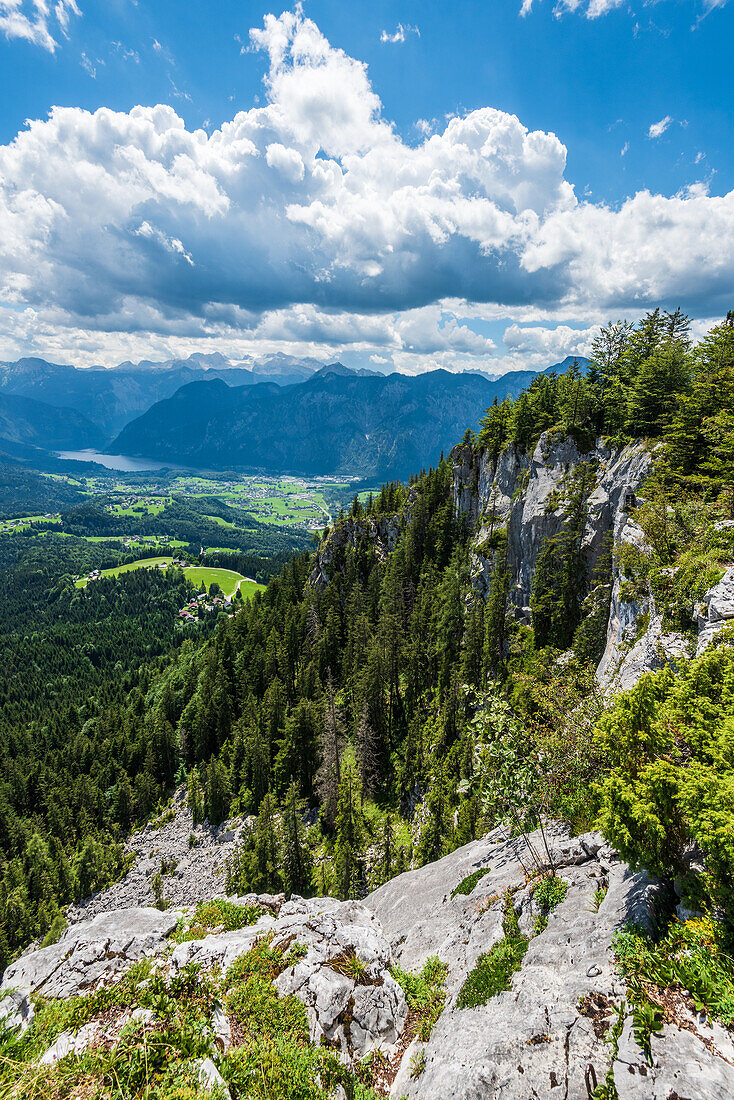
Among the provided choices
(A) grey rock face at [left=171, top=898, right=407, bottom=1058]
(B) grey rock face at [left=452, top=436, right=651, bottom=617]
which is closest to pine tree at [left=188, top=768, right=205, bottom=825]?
(A) grey rock face at [left=171, top=898, right=407, bottom=1058]

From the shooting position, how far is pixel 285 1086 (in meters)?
11.8

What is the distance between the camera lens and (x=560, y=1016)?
10562 millimetres

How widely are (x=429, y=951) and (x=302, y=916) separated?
293 inches

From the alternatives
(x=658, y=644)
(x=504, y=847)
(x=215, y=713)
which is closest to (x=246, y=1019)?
(x=504, y=847)

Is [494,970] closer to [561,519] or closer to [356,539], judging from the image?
[561,519]

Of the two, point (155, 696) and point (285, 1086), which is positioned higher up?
point (285, 1086)

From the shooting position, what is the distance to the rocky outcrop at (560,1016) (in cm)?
779

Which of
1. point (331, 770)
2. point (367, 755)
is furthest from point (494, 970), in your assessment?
Answer: point (367, 755)

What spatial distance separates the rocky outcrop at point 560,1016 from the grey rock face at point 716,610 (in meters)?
9.11

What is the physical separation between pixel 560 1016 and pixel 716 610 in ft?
48.5

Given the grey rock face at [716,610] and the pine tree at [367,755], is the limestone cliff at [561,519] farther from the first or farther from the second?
the pine tree at [367,755]

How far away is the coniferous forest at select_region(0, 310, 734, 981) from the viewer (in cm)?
1226

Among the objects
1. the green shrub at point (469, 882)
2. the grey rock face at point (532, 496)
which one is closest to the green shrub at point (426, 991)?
the green shrub at point (469, 882)

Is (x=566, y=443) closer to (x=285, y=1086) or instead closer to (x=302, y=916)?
(x=302, y=916)
